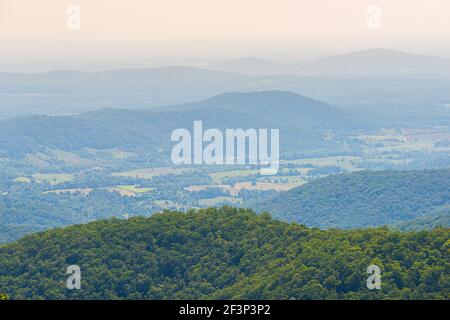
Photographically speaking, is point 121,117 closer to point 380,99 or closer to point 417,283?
point 380,99

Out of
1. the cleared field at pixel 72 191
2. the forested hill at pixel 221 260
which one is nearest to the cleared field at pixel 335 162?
the cleared field at pixel 72 191

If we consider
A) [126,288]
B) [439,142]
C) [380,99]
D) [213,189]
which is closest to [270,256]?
[126,288]

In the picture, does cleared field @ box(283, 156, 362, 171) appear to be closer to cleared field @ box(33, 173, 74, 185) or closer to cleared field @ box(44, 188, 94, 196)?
cleared field @ box(33, 173, 74, 185)

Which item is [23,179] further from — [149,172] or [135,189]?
[149,172]

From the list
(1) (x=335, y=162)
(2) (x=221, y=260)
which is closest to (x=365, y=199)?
(2) (x=221, y=260)

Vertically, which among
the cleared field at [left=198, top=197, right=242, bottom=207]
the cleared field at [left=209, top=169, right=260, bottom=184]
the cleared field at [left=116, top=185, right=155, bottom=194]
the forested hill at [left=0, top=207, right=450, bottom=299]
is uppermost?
the forested hill at [left=0, top=207, right=450, bottom=299]

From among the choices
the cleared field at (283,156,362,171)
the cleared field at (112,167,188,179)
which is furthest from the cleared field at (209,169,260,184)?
the cleared field at (283,156,362,171)
